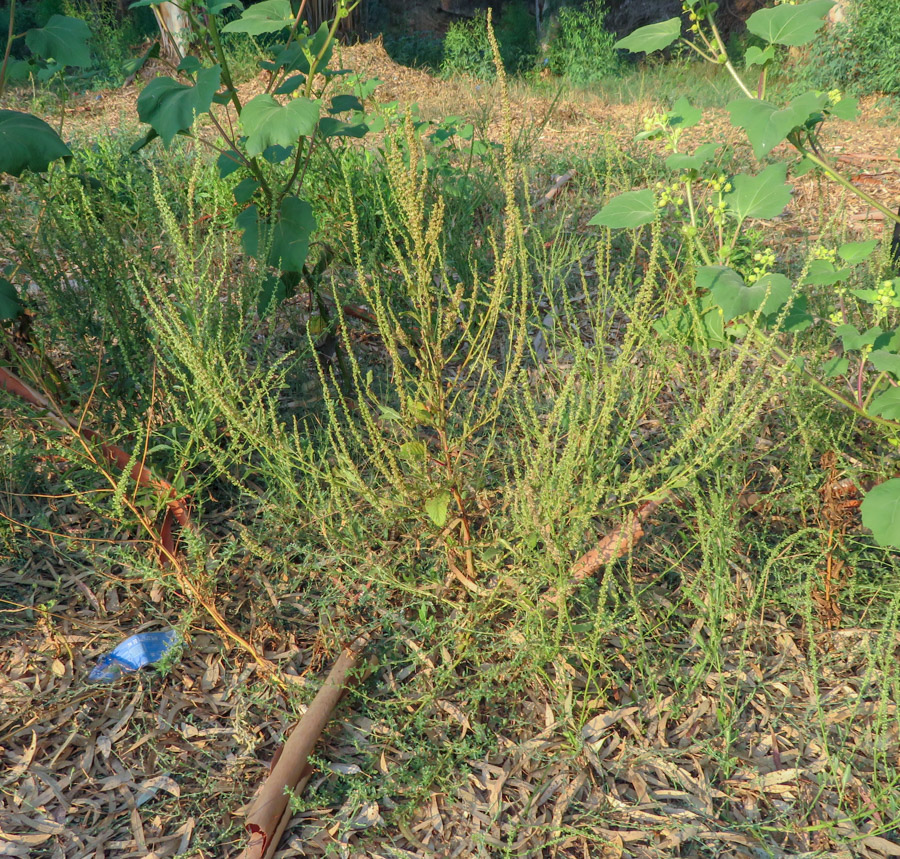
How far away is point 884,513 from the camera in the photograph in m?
1.52

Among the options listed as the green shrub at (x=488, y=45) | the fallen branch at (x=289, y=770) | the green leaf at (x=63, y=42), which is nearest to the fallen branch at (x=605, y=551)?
the fallen branch at (x=289, y=770)

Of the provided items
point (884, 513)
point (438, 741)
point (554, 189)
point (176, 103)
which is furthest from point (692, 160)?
point (554, 189)

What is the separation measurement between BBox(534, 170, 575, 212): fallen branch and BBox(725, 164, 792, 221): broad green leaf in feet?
5.97

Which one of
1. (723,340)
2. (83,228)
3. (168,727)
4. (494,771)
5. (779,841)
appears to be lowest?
(779,841)

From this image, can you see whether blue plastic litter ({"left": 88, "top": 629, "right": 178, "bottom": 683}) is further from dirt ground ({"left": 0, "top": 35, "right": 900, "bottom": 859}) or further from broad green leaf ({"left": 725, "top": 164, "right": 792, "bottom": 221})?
broad green leaf ({"left": 725, "top": 164, "right": 792, "bottom": 221})

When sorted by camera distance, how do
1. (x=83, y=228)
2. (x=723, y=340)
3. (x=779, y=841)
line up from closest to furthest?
(x=779, y=841)
(x=723, y=340)
(x=83, y=228)

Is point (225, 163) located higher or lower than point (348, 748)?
higher

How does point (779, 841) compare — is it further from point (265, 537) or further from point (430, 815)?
point (265, 537)

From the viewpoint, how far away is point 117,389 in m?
2.19

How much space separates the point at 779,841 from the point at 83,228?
92.0 inches

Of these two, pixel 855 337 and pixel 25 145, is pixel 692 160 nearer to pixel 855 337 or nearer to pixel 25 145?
pixel 855 337

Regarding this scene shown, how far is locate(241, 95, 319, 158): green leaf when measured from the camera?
1733mm

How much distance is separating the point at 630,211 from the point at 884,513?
897 millimetres

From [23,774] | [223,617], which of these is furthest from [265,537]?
[23,774]
